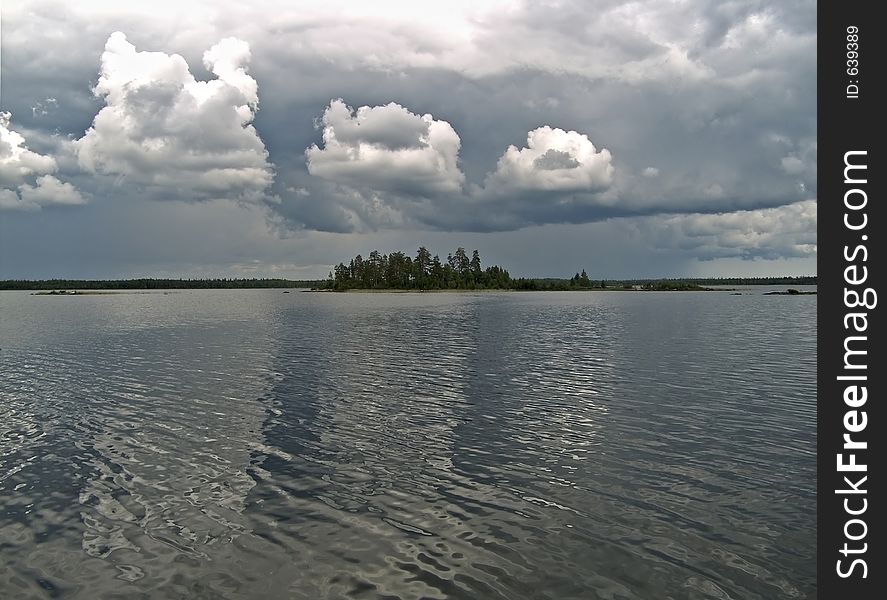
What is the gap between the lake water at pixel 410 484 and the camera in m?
16.4

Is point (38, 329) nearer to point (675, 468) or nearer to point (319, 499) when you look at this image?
point (319, 499)

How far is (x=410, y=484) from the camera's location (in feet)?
77.7

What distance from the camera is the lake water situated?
1636 centimetres

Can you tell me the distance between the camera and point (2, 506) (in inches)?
842
